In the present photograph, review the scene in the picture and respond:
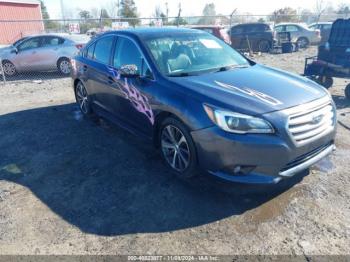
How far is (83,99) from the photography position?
6.28m

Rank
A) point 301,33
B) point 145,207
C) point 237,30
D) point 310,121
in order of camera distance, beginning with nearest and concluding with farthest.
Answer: point 310,121, point 145,207, point 237,30, point 301,33

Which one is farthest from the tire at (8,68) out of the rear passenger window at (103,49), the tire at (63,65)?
Answer: the rear passenger window at (103,49)

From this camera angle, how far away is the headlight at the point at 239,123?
3.05 m

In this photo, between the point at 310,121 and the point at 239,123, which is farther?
the point at 310,121

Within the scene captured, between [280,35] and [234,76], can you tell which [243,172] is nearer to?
[234,76]

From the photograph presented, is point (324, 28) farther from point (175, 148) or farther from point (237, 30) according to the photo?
point (175, 148)

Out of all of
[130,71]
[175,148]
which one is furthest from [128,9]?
[175,148]

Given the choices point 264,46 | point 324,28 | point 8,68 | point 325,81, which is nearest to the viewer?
point 325,81

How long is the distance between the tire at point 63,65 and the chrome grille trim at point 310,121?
973 cm

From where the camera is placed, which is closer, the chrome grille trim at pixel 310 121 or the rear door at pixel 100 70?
the chrome grille trim at pixel 310 121

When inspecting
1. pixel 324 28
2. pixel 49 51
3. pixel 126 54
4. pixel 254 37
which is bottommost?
pixel 254 37

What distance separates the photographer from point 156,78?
3885 mm

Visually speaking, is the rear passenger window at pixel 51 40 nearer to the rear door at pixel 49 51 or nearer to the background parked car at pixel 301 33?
the rear door at pixel 49 51

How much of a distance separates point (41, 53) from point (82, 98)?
5.92 metres
